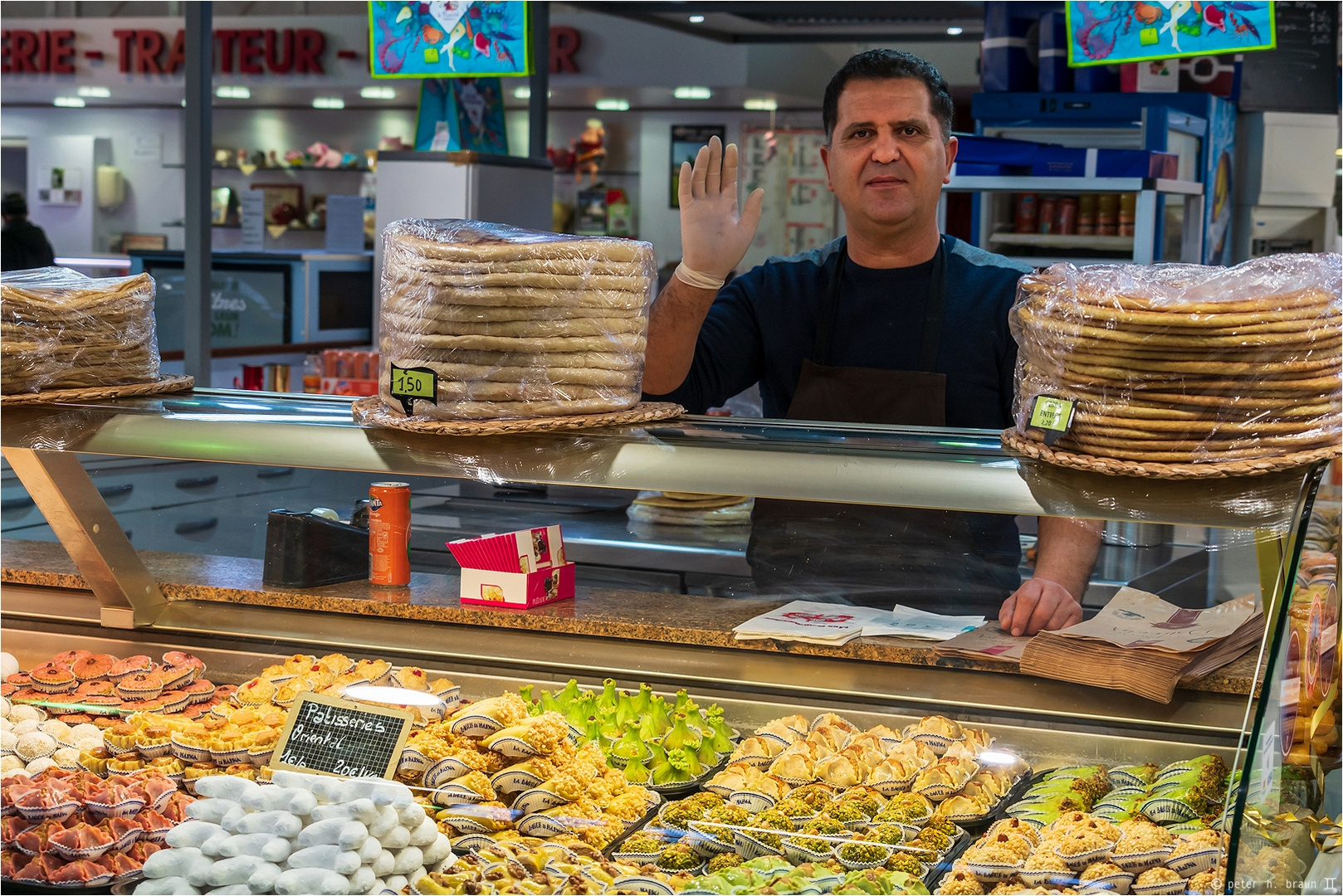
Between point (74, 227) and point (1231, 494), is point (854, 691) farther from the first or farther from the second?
point (74, 227)

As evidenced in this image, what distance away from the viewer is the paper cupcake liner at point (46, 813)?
174 cm

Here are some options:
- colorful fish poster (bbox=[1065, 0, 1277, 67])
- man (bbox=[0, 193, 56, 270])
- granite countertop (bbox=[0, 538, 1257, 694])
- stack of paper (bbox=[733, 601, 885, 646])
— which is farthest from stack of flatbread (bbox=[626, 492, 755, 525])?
man (bbox=[0, 193, 56, 270])

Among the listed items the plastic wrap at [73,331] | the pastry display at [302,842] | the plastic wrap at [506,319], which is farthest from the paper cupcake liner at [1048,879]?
the plastic wrap at [73,331]

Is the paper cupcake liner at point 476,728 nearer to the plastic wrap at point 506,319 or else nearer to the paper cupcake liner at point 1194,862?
the plastic wrap at point 506,319

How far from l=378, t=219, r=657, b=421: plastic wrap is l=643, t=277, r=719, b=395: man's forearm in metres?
0.35

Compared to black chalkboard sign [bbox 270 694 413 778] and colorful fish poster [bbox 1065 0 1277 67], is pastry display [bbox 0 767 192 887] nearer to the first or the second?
black chalkboard sign [bbox 270 694 413 778]

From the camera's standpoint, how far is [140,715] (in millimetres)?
2035

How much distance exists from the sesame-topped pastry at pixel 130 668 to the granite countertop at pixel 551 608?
0.63 feet

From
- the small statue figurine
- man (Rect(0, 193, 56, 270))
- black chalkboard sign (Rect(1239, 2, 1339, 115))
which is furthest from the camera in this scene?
the small statue figurine

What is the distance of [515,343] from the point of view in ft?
5.66

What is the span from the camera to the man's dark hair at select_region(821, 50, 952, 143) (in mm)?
2533

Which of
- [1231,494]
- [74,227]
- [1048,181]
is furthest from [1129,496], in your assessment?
[74,227]

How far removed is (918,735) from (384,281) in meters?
1.02

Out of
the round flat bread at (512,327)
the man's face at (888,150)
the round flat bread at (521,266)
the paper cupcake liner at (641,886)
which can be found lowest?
the paper cupcake liner at (641,886)
